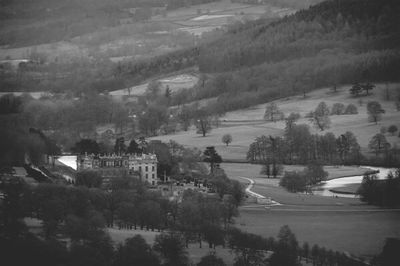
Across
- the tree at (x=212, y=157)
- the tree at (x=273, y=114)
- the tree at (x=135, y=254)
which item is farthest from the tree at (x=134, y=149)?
the tree at (x=135, y=254)

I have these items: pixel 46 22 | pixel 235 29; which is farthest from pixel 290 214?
pixel 46 22

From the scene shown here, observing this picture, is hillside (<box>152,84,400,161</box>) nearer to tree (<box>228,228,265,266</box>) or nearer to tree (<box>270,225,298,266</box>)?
tree (<box>270,225,298,266</box>)

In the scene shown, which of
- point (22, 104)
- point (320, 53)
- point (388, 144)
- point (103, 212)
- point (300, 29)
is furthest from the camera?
point (300, 29)

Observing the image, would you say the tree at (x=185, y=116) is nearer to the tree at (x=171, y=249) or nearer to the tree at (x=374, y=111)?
the tree at (x=374, y=111)

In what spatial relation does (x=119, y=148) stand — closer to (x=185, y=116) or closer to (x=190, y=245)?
(x=185, y=116)

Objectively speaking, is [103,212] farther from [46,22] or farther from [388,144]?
[46,22]

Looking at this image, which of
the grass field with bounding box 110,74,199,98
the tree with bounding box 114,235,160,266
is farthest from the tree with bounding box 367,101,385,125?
the tree with bounding box 114,235,160,266
